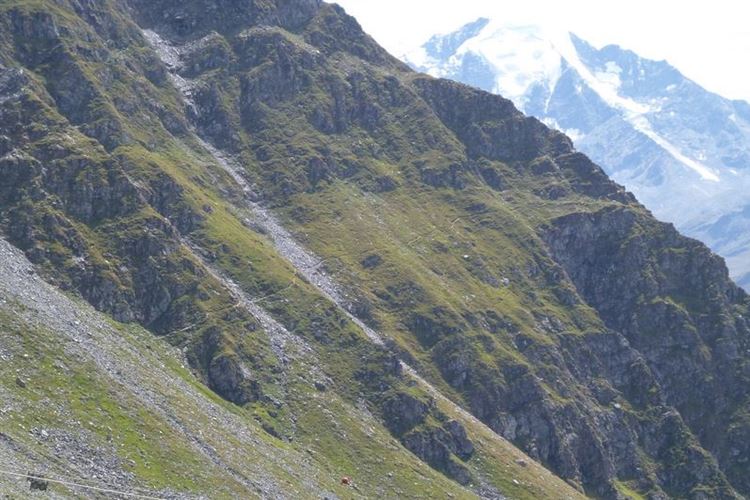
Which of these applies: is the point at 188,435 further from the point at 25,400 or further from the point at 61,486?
the point at 61,486

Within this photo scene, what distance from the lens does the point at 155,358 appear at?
650 feet

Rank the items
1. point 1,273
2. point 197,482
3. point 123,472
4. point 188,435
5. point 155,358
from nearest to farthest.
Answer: point 123,472
point 197,482
point 188,435
point 1,273
point 155,358

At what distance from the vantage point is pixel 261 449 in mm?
180750

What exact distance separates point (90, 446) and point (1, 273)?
55109 millimetres

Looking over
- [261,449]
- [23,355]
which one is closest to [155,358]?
[261,449]

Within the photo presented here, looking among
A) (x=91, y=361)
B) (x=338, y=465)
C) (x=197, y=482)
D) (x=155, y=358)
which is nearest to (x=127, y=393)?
(x=91, y=361)

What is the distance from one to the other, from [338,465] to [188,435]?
46677 mm

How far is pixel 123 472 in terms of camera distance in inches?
5384

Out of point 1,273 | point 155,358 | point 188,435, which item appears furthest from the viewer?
point 155,358

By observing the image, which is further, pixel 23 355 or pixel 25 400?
pixel 23 355

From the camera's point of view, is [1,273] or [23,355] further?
[1,273]

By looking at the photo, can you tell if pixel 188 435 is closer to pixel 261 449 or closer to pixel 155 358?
pixel 261 449

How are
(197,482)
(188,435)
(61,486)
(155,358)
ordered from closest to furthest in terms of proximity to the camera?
1. (61,486)
2. (197,482)
3. (188,435)
4. (155,358)

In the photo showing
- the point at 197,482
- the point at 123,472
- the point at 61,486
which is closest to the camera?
the point at 61,486
